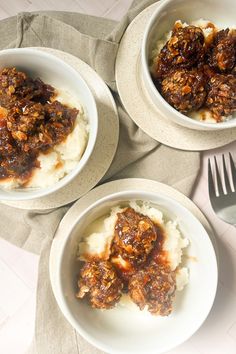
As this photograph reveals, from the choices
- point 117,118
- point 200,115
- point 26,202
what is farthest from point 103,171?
point 200,115

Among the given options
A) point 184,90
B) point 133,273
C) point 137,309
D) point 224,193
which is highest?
point 184,90

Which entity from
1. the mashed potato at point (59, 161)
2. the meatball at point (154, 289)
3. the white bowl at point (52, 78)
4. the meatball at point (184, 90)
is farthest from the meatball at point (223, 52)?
the meatball at point (154, 289)

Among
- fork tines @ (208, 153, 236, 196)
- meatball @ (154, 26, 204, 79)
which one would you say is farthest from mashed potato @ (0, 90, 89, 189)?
fork tines @ (208, 153, 236, 196)

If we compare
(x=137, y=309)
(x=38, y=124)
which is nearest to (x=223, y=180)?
(x=137, y=309)

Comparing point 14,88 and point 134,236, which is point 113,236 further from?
point 14,88

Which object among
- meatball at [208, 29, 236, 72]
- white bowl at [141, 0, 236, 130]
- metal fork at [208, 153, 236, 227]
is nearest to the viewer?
white bowl at [141, 0, 236, 130]

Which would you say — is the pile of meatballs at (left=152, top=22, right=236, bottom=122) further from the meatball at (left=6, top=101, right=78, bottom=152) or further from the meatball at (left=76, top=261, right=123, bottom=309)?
the meatball at (left=76, top=261, right=123, bottom=309)

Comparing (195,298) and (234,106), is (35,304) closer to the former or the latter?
(195,298)
